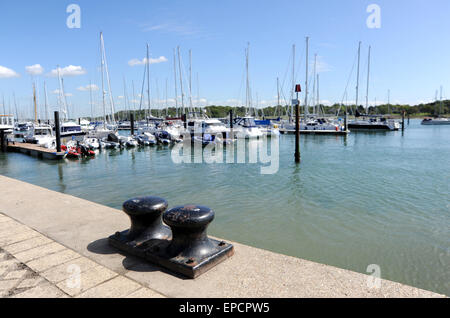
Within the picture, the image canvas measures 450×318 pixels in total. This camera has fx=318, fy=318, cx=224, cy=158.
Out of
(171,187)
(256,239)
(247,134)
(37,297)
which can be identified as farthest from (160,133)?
(37,297)

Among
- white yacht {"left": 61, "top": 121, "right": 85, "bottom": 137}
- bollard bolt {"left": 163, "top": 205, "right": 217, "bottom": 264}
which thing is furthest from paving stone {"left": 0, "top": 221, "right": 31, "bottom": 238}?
white yacht {"left": 61, "top": 121, "right": 85, "bottom": 137}

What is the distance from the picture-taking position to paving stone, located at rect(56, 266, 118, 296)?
12.8ft

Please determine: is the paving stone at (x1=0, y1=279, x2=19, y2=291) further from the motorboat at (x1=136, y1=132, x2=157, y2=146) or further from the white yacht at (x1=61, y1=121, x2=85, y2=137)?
the white yacht at (x1=61, y1=121, x2=85, y2=137)

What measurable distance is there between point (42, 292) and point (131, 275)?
1.05 m

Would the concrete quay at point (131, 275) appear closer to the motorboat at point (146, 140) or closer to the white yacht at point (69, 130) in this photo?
the motorboat at point (146, 140)

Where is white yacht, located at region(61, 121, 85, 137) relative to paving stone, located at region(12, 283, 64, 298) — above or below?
above

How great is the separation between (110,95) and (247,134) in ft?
65.5

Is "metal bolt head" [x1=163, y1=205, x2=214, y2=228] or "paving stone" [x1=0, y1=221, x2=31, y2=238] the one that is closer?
"metal bolt head" [x1=163, y1=205, x2=214, y2=228]

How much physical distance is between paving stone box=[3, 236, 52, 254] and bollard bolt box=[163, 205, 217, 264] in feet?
8.08

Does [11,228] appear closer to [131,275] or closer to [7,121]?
[131,275]

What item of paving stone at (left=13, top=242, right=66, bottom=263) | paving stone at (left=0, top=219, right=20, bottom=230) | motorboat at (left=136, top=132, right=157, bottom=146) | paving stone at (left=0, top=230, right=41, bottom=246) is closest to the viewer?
paving stone at (left=13, top=242, right=66, bottom=263)

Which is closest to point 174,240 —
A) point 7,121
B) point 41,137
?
point 41,137

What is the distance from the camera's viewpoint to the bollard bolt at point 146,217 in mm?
5051
